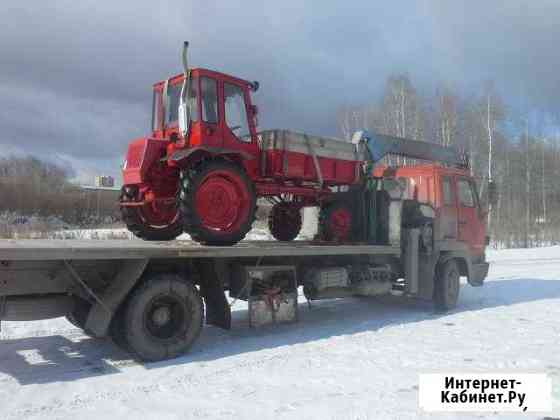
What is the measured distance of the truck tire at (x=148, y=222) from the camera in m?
7.88

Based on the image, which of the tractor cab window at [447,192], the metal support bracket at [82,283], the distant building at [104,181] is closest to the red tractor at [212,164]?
the metal support bracket at [82,283]

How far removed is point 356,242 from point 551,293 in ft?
15.5

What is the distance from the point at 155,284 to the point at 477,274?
6.73 meters

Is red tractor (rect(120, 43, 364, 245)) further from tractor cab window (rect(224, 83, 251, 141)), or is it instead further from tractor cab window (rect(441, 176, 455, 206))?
tractor cab window (rect(441, 176, 455, 206))

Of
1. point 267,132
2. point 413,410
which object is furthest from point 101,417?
point 267,132

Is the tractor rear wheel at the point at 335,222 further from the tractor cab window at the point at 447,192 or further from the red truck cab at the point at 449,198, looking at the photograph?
the tractor cab window at the point at 447,192

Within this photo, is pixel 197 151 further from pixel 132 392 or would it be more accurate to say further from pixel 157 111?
pixel 132 392

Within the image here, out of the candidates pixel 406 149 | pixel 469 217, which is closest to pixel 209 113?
pixel 406 149

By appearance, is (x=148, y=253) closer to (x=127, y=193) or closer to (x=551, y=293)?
(x=127, y=193)

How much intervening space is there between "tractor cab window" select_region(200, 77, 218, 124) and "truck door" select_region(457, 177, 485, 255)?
5.20 m

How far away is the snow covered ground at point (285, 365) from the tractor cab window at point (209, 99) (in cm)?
300

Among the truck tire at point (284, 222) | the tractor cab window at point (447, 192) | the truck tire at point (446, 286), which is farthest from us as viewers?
the tractor cab window at point (447, 192)

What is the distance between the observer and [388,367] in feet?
18.6

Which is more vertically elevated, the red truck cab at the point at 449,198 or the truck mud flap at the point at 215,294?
the red truck cab at the point at 449,198
